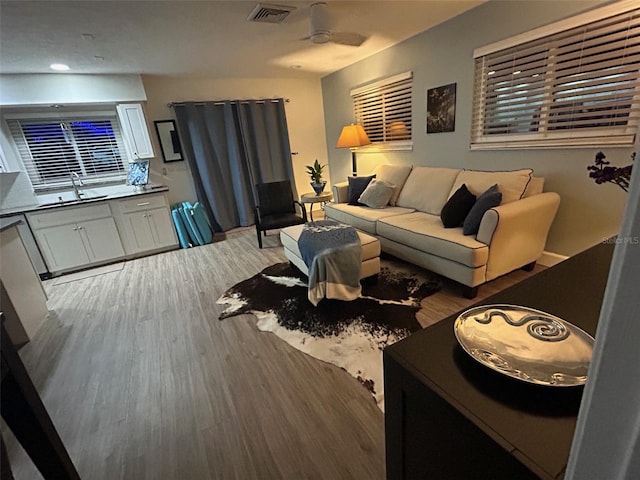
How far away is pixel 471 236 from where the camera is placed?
2410 mm

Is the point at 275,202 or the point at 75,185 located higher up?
the point at 75,185

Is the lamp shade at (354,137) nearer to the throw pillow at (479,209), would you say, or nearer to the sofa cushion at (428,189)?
the sofa cushion at (428,189)

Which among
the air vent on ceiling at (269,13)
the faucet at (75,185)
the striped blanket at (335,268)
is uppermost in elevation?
the air vent on ceiling at (269,13)

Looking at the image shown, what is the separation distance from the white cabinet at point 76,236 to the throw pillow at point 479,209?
4.18 metres

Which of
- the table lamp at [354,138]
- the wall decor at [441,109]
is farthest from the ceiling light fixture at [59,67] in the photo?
the wall decor at [441,109]

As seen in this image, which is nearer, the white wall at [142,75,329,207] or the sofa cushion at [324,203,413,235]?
the sofa cushion at [324,203,413,235]

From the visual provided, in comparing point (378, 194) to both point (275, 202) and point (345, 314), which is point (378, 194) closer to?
point (275, 202)

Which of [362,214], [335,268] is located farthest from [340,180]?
[335,268]

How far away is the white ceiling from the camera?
228 centimetres

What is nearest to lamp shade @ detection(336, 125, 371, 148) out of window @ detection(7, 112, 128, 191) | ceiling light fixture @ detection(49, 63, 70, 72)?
window @ detection(7, 112, 128, 191)

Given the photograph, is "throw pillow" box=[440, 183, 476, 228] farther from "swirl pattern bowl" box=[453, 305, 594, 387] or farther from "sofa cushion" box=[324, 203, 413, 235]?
"swirl pattern bowl" box=[453, 305, 594, 387]

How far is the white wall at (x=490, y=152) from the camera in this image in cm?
238

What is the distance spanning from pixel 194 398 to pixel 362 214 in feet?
7.98

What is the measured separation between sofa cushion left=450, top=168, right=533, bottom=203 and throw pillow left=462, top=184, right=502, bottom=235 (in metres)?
0.14
